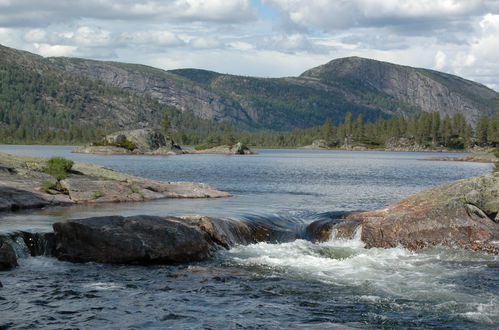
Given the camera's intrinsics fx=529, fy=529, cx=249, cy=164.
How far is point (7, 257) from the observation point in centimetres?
2448

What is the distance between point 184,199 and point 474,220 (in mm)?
26609

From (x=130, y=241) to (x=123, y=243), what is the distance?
1.20 feet

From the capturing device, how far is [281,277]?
965 inches

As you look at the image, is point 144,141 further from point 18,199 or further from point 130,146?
point 18,199

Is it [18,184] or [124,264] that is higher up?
[18,184]

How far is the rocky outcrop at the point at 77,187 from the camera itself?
40.5 metres

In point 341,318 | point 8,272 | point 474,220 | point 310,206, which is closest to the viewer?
point 341,318

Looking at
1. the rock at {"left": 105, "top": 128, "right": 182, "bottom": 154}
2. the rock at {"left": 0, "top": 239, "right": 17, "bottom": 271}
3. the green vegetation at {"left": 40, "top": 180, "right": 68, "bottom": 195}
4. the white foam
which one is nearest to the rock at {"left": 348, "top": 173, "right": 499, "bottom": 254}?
the white foam

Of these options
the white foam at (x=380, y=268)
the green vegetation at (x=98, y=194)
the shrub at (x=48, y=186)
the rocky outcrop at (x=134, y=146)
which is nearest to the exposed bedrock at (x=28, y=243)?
the white foam at (x=380, y=268)

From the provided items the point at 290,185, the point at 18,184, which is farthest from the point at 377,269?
the point at 290,185

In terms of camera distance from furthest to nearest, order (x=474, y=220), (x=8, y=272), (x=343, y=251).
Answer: (x=474, y=220) < (x=343, y=251) < (x=8, y=272)

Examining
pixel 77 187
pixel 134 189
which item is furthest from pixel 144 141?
pixel 77 187

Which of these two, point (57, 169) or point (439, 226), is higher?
point (57, 169)

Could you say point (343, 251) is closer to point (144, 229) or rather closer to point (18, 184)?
point (144, 229)
